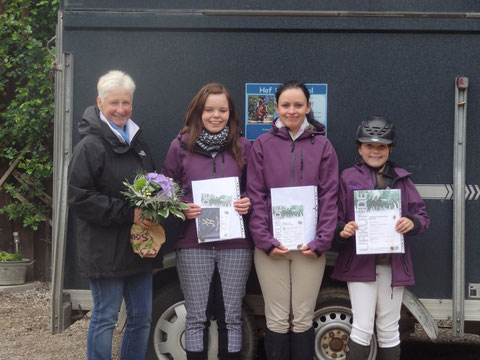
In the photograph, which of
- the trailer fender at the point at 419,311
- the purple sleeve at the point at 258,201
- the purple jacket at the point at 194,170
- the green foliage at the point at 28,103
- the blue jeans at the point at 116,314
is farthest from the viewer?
the green foliage at the point at 28,103

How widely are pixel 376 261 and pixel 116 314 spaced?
1.59m

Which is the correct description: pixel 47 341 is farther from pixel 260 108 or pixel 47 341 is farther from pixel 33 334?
pixel 260 108

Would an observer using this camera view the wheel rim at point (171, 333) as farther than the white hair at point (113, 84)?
Yes

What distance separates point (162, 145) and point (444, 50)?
1.97 metres

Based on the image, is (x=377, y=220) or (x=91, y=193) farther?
(x=377, y=220)

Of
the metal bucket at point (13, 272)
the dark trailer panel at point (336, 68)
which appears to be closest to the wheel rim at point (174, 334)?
the dark trailer panel at point (336, 68)

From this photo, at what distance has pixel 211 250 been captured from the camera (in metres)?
3.66

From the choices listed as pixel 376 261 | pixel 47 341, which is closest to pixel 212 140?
pixel 376 261

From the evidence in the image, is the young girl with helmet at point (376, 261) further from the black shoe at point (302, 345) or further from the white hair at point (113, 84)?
the white hair at point (113, 84)

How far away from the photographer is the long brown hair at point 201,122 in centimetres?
366

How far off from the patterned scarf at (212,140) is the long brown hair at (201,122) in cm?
3

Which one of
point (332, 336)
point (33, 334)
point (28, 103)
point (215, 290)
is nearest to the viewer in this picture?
point (215, 290)

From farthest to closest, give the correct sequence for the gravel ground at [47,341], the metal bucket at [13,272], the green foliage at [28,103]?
the green foliage at [28,103], the metal bucket at [13,272], the gravel ground at [47,341]

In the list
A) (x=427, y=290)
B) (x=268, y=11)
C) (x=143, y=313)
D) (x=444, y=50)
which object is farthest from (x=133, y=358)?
(x=444, y=50)
